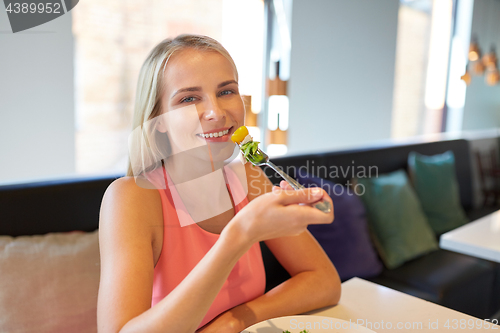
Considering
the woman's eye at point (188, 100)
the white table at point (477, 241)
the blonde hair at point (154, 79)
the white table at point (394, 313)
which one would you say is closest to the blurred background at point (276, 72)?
the blonde hair at point (154, 79)

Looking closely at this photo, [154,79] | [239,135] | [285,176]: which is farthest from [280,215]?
[154,79]

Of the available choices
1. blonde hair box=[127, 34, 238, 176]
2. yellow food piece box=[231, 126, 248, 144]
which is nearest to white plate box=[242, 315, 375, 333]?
yellow food piece box=[231, 126, 248, 144]

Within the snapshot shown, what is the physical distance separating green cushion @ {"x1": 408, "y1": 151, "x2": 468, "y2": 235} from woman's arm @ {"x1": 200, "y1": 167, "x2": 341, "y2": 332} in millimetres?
1819

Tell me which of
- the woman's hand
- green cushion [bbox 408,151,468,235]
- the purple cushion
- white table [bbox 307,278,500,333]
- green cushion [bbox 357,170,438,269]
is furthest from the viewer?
green cushion [bbox 408,151,468,235]

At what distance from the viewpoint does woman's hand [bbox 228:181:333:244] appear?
620mm

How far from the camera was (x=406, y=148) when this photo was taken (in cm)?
281

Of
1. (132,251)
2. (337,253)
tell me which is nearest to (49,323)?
(132,251)

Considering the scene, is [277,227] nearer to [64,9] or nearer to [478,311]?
[64,9]

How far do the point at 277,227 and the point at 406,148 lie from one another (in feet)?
7.99

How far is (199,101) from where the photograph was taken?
Result: 964 millimetres

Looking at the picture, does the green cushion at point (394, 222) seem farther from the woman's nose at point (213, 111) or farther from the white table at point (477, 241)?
the woman's nose at point (213, 111)

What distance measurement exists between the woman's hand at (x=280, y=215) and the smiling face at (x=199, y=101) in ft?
1.20

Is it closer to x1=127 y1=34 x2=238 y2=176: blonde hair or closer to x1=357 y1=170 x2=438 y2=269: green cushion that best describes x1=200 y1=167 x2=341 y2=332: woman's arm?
x1=127 y1=34 x2=238 y2=176: blonde hair

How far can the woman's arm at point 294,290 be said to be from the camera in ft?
3.04
